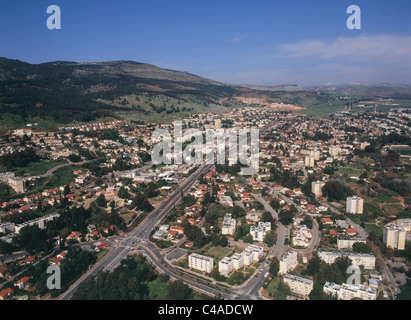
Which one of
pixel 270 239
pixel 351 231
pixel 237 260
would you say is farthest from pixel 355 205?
pixel 237 260

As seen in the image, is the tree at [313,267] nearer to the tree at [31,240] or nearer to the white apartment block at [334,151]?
the tree at [31,240]

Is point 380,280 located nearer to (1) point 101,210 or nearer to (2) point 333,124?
(1) point 101,210

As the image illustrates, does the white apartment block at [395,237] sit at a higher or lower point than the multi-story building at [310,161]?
lower

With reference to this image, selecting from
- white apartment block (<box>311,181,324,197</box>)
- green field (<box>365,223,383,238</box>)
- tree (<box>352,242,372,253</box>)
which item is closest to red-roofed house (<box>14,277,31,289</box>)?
tree (<box>352,242,372,253</box>)

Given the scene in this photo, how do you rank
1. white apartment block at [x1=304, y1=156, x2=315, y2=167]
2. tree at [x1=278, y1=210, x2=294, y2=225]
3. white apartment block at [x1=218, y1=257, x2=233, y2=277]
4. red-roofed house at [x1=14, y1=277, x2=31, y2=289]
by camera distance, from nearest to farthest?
red-roofed house at [x1=14, y1=277, x2=31, y2=289] < white apartment block at [x1=218, y1=257, x2=233, y2=277] < tree at [x1=278, y1=210, x2=294, y2=225] < white apartment block at [x1=304, y1=156, x2=315, y2=167]

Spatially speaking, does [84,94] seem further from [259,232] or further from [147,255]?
[259,232]

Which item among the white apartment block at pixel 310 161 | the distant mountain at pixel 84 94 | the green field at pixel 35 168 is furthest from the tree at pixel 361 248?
the distant mountain at pixel 84 94

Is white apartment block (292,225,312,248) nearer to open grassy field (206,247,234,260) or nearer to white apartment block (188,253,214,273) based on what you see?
open grassy field (206,247,234,260)
